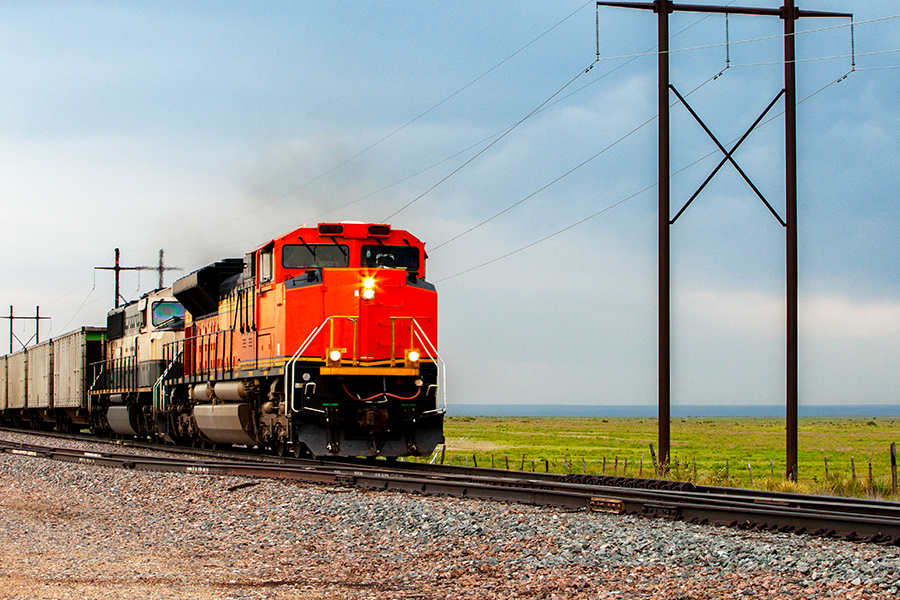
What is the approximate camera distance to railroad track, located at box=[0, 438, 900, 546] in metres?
8.10

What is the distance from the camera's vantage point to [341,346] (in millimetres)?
16234

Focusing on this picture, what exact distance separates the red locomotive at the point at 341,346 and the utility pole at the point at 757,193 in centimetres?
391

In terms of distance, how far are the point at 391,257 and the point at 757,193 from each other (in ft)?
21.1

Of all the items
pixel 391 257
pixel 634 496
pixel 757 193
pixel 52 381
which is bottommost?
pixel 634 496

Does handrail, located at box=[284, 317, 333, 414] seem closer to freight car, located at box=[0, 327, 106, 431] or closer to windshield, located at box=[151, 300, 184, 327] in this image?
windshield, located at box=[151, 300, 184, 327]

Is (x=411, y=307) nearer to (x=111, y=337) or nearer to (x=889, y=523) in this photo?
(x=889, y=523)

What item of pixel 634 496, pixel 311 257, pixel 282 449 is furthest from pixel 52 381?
pixel 634 496

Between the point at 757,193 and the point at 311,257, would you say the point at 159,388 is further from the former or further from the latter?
the point at 757,193

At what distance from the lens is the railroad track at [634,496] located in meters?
8.10

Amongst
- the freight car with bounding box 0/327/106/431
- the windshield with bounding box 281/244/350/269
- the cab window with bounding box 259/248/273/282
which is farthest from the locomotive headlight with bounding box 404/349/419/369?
the freight car with bounding box 0/327/106/431

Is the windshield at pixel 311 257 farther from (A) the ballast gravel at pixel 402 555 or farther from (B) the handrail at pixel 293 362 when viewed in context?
(A) the ballast gravel at pixel 402 555

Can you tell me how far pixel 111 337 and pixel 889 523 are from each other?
2661 centimetres

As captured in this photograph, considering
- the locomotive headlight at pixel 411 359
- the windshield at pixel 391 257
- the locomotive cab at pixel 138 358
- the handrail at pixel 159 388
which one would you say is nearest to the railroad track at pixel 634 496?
the locomotive headlight at pixel 411 359

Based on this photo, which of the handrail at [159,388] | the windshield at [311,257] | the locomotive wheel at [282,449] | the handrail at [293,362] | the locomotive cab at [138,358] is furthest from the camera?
the locomotive cab at [138,358]
